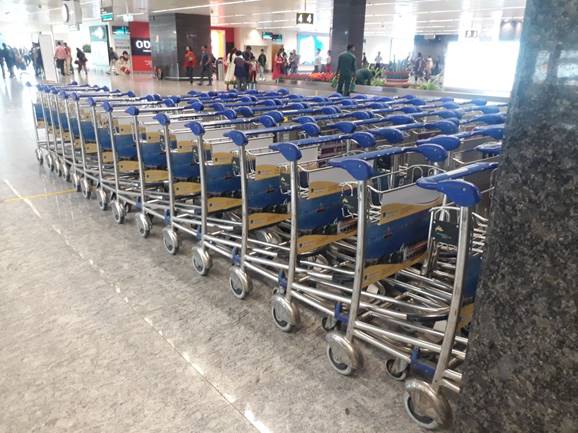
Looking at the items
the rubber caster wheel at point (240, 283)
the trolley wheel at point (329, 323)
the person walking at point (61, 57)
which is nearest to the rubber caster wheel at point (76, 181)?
the rubber caster wheel at point (240, 283)

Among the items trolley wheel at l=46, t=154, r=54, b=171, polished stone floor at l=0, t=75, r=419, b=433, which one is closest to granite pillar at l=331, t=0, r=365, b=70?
trolley wheel at l=46, t=154, r=54, b=171

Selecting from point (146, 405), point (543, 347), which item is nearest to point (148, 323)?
point (146, 405)

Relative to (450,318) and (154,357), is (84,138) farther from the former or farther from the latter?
(450,318)

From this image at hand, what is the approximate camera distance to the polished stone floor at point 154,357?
7.05 ft

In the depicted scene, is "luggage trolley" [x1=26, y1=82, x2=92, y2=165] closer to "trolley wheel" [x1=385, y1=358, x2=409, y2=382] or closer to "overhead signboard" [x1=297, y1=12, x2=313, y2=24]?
"trolley wheel" [x1=385, y1=358, x2=409, y2=382]

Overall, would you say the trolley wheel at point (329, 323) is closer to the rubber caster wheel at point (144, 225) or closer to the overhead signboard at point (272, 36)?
the rubber caster wheel at point (144, 225)

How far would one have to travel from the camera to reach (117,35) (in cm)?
3422

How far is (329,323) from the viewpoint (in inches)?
111

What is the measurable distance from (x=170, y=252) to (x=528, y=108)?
3.28m

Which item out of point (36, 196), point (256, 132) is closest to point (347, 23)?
point (36, 196)

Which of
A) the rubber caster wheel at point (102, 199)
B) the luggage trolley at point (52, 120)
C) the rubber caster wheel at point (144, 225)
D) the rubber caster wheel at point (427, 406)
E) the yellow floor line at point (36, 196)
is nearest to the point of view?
the rubber caster wheel at point (427, 406)

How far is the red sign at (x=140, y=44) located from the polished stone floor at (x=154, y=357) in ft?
108

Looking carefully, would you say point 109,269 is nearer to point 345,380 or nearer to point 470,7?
point 345,380

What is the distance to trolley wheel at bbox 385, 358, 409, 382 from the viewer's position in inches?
93.0
